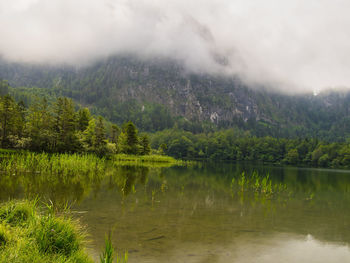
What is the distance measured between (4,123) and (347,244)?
70871mm

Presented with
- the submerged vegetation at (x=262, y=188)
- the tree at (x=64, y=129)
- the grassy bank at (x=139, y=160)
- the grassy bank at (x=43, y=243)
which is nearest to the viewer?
the grassy bank at (x=43, y=243)

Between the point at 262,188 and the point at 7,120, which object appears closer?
the point at 262,188

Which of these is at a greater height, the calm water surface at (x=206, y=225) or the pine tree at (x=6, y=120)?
the pine tree at (x=6, y=120)

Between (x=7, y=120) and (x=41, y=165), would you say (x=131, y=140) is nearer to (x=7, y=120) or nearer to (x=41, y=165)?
(x=7, y=120)

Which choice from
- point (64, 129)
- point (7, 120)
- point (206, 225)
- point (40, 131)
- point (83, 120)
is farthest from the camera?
point (83, 120)

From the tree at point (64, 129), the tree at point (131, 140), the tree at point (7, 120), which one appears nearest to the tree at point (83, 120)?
the tree at point (64, 129)

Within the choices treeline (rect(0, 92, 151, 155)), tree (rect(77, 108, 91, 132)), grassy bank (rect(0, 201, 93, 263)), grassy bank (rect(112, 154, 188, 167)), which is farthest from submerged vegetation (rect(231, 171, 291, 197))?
tree (rect(77, 108, 91, 132))

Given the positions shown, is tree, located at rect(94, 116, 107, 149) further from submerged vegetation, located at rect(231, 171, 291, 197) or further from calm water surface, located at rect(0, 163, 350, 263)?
calm water surface, located at rect(0, 163, 350, 263)

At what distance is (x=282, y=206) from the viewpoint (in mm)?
25172

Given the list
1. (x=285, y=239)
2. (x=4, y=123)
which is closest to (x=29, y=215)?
(x=285, y=239)

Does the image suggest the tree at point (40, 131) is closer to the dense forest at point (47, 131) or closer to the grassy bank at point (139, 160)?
the dense forest at point (47, 131)

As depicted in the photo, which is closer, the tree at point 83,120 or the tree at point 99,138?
the tree at point 99,138

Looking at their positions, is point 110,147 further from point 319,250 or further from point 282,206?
point 319,250

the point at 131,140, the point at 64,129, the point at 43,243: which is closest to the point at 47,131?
the point at 64,129
